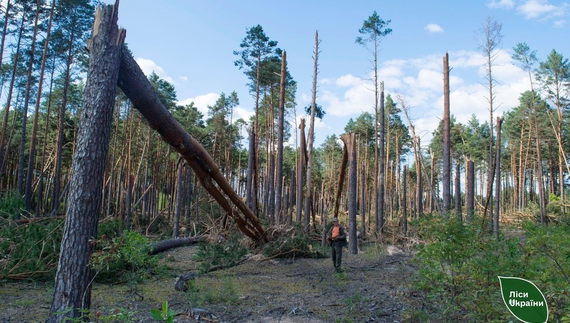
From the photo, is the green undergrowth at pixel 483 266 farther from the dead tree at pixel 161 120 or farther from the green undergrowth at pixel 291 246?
the green undergrowth at pixel 291 246

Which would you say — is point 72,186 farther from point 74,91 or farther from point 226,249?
point 74,91

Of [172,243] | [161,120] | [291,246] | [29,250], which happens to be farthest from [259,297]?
[172,243]

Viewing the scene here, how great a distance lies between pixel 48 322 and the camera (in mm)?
4641

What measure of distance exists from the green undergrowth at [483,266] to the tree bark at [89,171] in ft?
15.0

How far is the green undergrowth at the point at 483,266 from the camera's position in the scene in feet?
12.3

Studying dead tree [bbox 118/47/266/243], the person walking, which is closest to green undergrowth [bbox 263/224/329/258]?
the person walking

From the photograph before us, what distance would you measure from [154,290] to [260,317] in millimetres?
2955

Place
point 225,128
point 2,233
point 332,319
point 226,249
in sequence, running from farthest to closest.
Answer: point 225,128
point 226,249
point 2,233
point 332,319

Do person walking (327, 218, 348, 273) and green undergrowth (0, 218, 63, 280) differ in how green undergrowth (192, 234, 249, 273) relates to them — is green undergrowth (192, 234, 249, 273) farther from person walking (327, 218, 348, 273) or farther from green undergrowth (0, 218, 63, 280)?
green undergrowth (0, 218, 63, 280)

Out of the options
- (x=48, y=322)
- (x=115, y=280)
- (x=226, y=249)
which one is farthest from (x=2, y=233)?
(x=226, y=249)

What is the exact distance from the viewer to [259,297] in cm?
786

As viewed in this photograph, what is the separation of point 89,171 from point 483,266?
5.29m

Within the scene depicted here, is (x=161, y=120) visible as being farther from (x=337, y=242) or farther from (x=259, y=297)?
(x=337, y=242)

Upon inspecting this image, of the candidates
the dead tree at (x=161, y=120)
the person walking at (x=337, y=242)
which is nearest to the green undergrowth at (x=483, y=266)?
the person walking at (x=337, y=242)
